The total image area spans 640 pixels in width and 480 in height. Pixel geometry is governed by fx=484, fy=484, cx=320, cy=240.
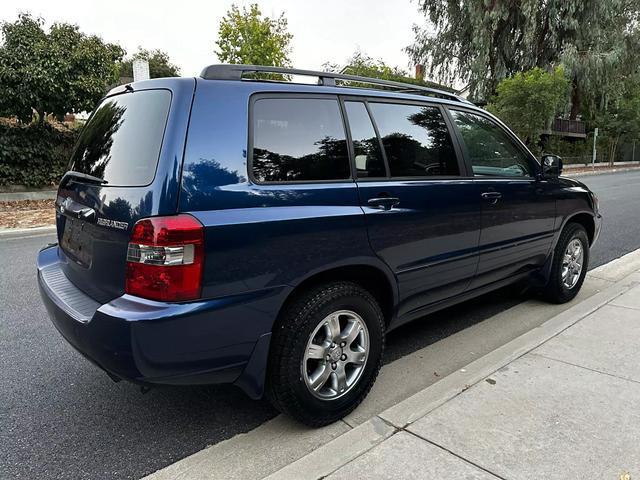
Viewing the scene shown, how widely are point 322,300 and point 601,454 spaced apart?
1.51 m

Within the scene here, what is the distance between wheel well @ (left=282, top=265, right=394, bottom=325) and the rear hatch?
31.6 inches

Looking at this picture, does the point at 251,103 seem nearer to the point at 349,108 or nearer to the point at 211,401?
the point at 349,108

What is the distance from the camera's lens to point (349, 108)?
9.19 ft

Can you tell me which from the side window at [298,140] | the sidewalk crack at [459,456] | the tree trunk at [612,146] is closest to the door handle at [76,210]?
the side window at [298,140]

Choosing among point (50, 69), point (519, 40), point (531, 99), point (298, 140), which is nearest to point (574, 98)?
point (519, 40)

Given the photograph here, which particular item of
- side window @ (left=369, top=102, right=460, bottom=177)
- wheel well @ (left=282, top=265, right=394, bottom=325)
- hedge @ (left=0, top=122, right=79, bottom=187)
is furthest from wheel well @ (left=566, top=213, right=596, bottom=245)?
hedge @ (left=0, top=122, right=79, bottom=187)

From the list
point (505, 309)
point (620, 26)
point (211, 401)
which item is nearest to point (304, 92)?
point (211, 401)

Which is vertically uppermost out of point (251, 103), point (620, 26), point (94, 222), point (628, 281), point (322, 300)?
point (620, 26)

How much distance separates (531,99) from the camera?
22062mm

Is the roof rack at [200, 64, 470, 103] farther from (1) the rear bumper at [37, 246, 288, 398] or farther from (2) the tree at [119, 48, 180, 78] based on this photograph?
(2) the tree at [119, 48, 180, 78]

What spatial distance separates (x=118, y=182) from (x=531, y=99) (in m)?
23.2

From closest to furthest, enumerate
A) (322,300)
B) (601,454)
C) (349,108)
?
1. (601,454)
2. (322,300)
3. (349,108)

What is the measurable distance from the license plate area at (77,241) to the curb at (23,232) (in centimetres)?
693

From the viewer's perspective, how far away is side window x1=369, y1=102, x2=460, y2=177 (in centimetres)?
297
